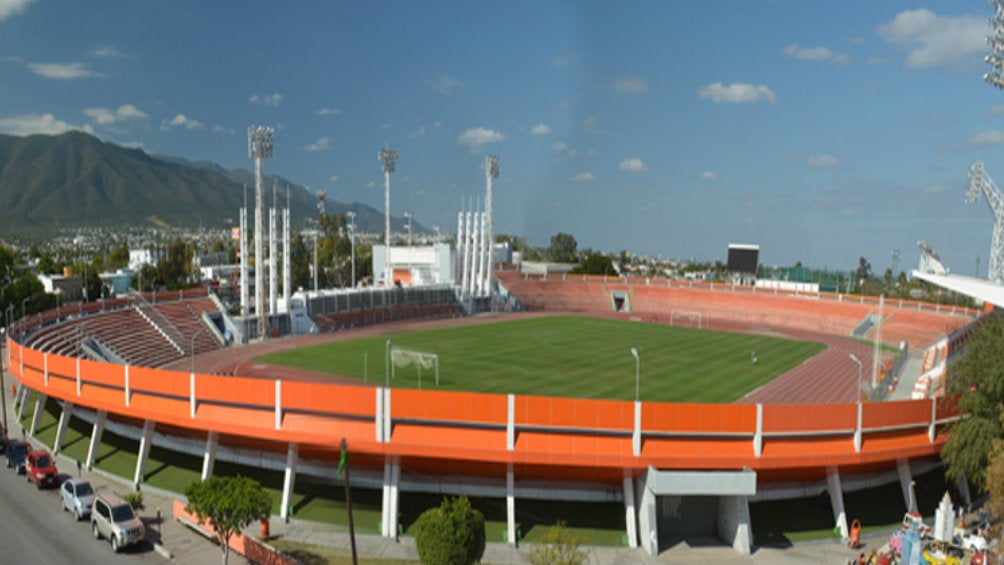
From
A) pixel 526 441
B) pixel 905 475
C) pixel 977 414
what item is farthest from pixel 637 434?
pixel 977 414

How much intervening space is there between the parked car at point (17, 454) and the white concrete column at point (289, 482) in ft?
48.0

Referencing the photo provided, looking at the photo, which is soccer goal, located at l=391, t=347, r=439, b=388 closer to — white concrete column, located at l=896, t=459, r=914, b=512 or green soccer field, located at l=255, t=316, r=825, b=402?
green soccer field, located at l=255, t=316, r=825, b=402

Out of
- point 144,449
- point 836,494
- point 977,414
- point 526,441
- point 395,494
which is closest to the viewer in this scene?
point 526,441

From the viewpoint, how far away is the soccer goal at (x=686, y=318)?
8112 centimetres

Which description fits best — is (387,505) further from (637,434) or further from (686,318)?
(686,318)

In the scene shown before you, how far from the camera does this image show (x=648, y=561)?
21.9m

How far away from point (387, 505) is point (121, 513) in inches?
358

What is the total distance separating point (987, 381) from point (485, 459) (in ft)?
61.6

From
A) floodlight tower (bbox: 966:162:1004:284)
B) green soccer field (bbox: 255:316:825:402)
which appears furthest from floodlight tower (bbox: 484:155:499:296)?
floodlight tower (bbox: 966:162:1004:284)

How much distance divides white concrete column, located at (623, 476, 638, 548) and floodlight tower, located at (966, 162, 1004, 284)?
3179cm

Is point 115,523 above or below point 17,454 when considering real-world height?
above

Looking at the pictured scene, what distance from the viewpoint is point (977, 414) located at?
81.4 feet

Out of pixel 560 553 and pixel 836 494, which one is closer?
pixel 560 553

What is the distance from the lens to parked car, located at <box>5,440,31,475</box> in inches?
1188
